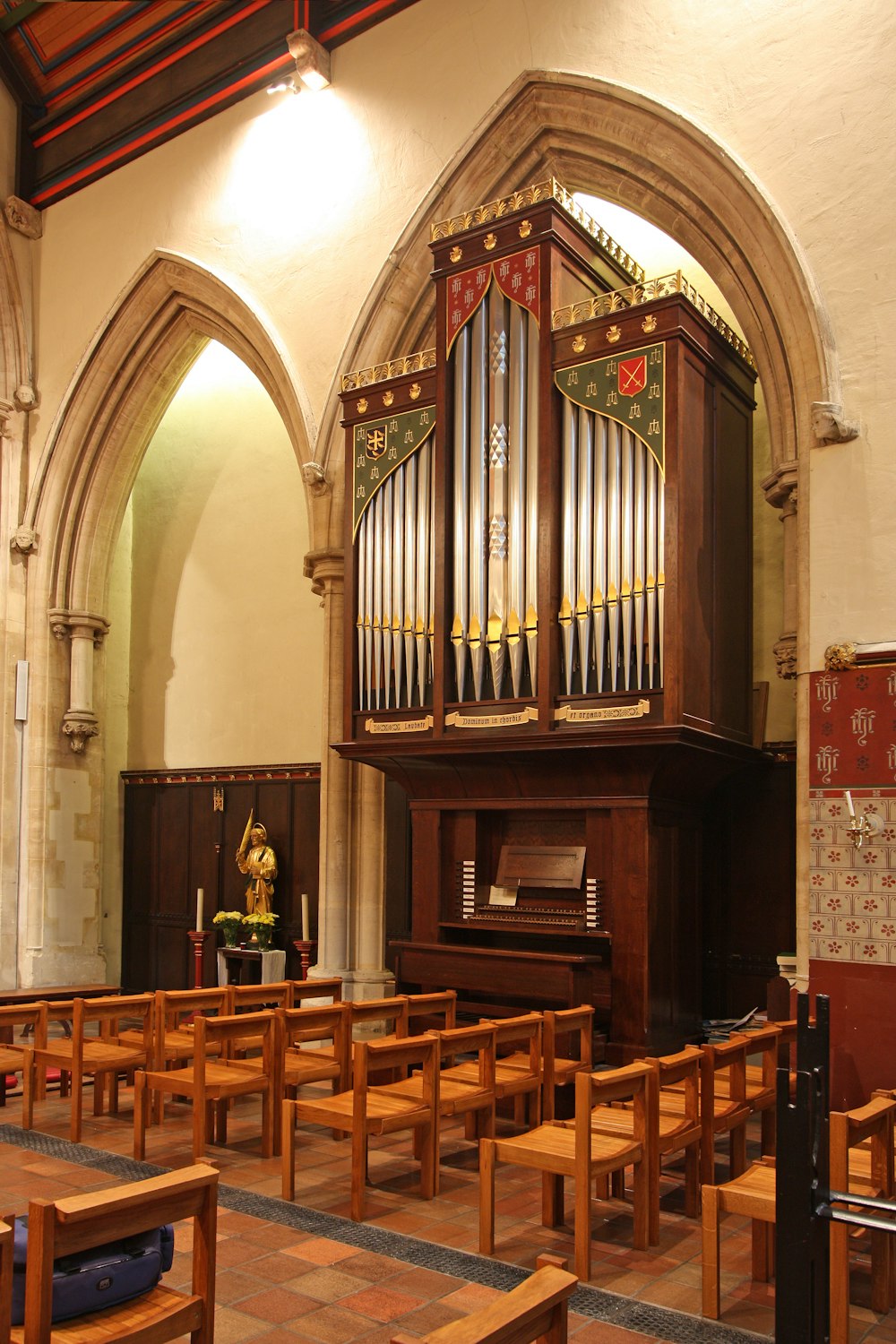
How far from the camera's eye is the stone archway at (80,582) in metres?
11.5

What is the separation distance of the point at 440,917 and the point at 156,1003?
2.28 metres

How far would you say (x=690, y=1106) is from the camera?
480 centimetres

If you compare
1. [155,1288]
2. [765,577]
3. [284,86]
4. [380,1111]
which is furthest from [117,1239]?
[284,86]

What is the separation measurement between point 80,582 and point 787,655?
7.35 meters

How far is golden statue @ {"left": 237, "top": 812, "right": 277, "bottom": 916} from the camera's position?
11.0 metres

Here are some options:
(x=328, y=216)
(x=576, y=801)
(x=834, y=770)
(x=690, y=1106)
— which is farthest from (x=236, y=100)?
(x=690, y=1106)

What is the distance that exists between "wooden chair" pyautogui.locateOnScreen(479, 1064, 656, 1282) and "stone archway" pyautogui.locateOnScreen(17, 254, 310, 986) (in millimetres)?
8015

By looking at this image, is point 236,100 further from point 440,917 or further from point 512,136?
point 440,917

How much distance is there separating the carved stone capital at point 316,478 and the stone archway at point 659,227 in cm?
6

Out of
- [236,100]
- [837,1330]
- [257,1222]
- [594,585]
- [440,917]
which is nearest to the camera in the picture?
[837,1330]

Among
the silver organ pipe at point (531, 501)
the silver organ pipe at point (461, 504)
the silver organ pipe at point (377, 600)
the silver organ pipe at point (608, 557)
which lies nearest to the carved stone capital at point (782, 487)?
the silver organ pipe at point (608, 557)

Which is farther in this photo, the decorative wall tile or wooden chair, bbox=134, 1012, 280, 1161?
the decorative wall tile

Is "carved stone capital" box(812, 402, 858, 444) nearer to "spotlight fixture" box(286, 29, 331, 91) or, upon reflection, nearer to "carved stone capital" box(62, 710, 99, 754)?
"spotlight fixture" box(286, 29, 331, 91)

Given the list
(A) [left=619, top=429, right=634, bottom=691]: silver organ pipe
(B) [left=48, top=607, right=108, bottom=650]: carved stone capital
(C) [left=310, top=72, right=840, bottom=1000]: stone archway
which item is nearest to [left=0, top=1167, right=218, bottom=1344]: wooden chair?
(C) [left=310, top=72, right=840, bottom=1000]: stone archway
